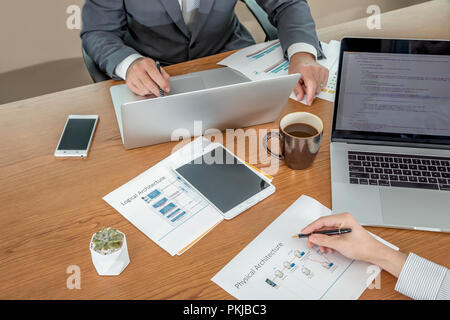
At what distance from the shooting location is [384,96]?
39.9 inches

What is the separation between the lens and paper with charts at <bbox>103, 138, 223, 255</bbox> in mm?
949

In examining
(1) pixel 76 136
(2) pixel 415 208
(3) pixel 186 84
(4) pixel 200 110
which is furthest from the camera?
(3) pixel 186 84

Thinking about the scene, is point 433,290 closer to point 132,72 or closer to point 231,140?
point 231,140

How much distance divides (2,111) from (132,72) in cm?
41

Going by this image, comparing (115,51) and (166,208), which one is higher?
(115,51)

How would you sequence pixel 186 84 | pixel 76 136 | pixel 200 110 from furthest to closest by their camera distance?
pixel 186 84
pixel 76 136
pixel 200 110

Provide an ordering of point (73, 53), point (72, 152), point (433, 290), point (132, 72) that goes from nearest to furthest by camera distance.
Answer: point (433, 290) → point (72, 152) → point (132, 72) → point (73, 53)

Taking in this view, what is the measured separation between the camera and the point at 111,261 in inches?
33.4

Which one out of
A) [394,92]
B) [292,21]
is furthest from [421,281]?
[292,21]

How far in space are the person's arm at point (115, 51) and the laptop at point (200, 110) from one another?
0.06 m

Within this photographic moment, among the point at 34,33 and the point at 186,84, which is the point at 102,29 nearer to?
the point at 186,84

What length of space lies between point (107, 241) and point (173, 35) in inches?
41.4

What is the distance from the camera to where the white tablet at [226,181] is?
1000mm
